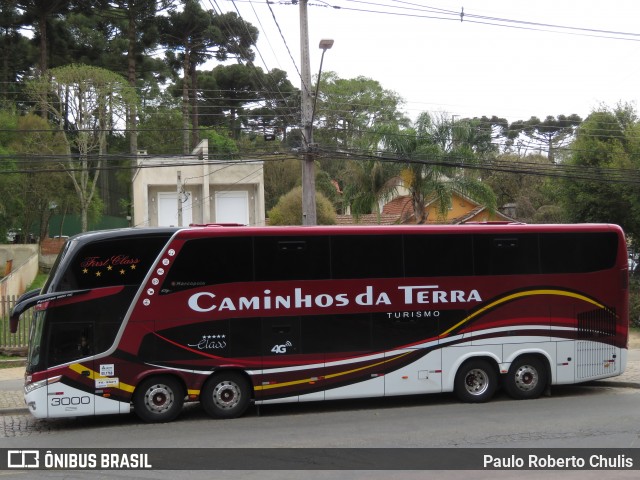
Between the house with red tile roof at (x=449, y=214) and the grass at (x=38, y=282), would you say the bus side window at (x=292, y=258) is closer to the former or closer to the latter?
the grass at (x=38, y=282)

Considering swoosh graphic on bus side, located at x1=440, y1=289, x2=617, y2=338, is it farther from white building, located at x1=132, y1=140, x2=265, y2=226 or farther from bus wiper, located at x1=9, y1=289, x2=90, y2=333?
white building, located at x1=132, y1=140, x2=265, y2=226

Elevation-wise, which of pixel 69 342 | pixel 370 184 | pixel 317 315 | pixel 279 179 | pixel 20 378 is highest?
pixel 279 179

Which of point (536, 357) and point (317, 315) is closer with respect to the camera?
point (317, 315)

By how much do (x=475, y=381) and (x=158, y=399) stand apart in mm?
6057

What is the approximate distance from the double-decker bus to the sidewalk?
1035 mm

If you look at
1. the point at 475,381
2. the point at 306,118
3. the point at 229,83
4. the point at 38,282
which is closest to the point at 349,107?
the point at 229,83

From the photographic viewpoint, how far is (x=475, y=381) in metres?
14.2

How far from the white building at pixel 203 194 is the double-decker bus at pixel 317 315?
23.7 m

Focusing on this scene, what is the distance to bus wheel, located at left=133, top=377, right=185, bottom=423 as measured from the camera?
1253 centimetres

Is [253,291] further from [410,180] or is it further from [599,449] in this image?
[410,180]

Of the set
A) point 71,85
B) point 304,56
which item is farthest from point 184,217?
point 304,56

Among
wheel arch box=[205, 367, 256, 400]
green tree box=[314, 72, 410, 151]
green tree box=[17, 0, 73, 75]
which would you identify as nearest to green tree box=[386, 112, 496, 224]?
wheel arch box=[205, 367, 256, 400]

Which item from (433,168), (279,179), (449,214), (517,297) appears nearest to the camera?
(517,297)

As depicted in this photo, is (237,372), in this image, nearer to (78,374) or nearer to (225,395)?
(225,395)
